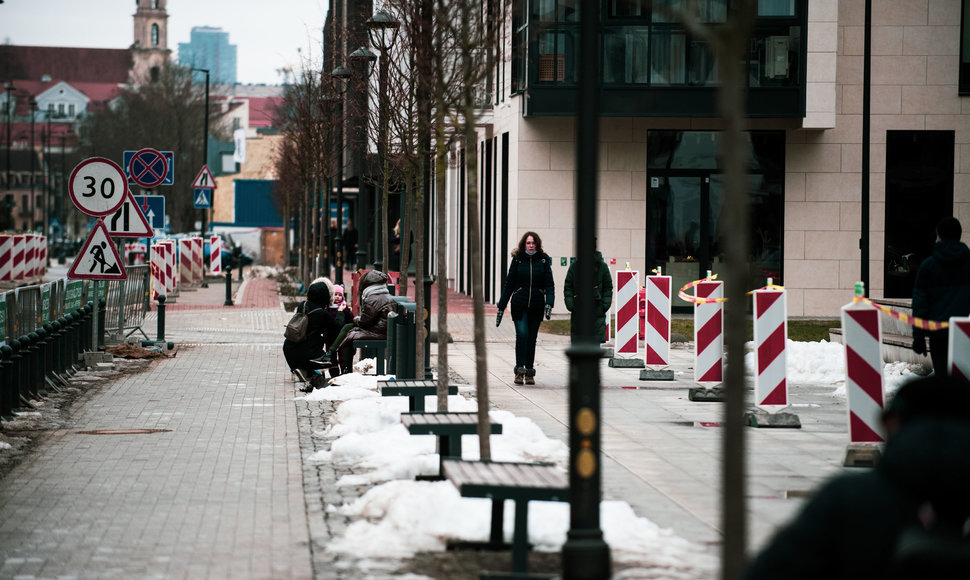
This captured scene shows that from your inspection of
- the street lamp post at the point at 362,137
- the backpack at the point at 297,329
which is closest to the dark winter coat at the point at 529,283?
the backpack at the point at 297,329

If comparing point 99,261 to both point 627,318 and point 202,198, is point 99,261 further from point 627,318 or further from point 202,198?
point 202,198

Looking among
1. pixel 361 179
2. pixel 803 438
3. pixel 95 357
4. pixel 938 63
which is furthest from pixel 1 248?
pixel 803 438

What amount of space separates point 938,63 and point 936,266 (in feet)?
61.7

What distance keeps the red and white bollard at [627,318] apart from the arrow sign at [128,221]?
622 cm

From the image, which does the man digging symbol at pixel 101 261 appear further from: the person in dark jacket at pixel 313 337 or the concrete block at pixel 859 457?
the concrete block at pixel 859 457

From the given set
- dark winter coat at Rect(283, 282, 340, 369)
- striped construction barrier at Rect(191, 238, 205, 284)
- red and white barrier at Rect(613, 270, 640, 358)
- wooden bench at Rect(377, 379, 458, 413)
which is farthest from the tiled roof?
wooden bench at Rect(377, 379, 458, 413)

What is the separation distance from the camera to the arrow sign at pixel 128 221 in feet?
60.4

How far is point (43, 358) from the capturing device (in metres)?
14.6

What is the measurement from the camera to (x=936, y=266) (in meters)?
12.7

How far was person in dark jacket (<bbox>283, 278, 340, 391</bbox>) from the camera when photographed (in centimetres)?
1612

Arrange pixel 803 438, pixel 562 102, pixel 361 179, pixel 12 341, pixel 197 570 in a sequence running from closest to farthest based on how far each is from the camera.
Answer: pixel 197 570 < pixel 803 438 < pixel 12 341 < pixel 361 179 < pixel 562 102

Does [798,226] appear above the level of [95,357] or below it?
above

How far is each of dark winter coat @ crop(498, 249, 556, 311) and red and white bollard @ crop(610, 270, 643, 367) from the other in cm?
154

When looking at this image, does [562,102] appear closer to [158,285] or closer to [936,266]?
[158,285]
